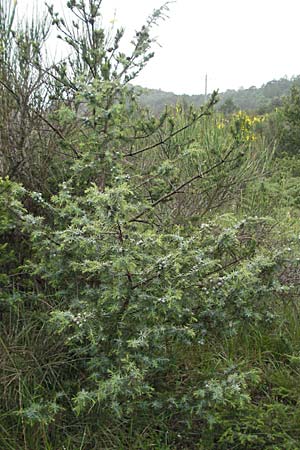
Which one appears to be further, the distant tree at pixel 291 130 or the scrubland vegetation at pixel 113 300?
the distant tree at pixel 291 130

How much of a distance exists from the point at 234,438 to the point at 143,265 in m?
0.91

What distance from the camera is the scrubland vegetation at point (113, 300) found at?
2121mm

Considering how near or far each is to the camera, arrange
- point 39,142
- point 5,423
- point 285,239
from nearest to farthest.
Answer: point 5,423, point 39,142, point 285,239

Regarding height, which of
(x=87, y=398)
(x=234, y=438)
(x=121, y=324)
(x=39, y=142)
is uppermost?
(x=39, y=142)

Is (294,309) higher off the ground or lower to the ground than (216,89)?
lower

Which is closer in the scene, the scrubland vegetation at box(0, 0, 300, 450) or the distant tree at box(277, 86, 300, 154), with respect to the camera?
the scrubland vegetation at box(0, 0, 300, 450)

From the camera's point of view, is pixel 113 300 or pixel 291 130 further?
pixel 291 130

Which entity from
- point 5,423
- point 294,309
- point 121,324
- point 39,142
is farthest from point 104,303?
point 294,309

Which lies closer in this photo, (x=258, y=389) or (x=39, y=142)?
(x=258, y=389)

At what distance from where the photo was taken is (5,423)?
2.29 m

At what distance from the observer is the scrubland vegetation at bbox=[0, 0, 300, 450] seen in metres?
2.12

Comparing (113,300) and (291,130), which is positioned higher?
(291,130)

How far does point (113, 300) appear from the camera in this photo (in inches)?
84.4

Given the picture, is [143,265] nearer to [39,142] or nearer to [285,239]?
[39,142]
